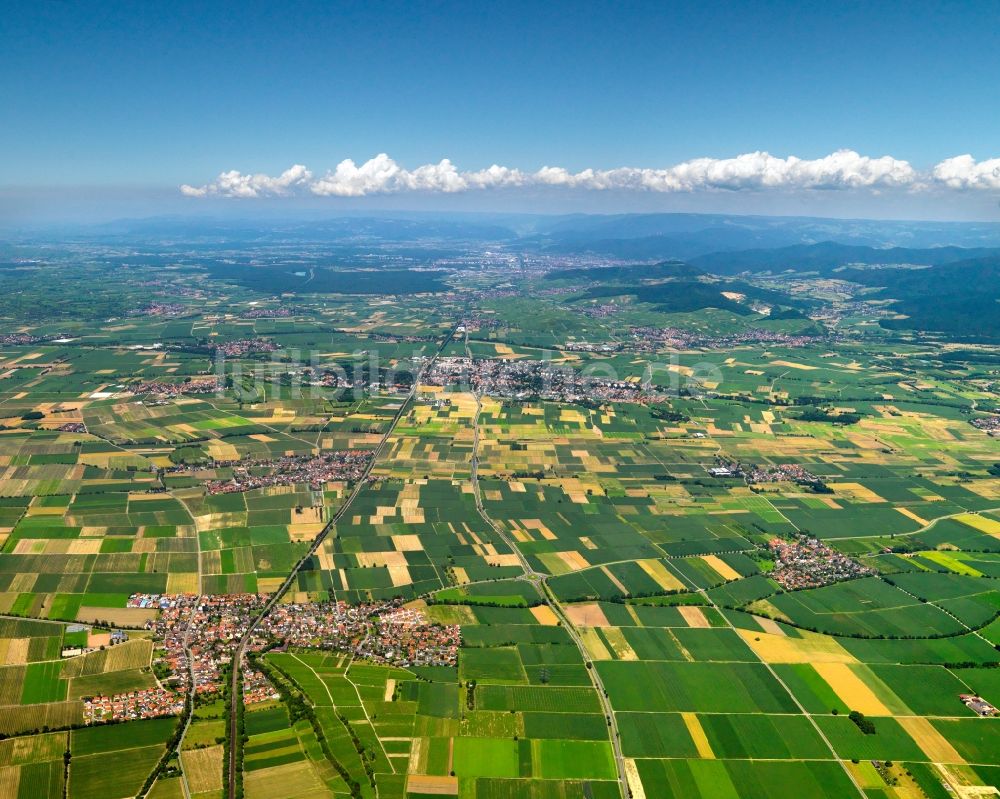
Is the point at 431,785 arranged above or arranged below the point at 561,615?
below

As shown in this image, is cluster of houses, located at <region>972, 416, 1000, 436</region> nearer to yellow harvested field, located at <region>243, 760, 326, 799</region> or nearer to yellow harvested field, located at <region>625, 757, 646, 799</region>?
yellow harvested field, located at <region>625, 757, 646, 799</region>

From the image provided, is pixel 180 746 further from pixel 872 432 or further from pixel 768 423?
pixel 872 432

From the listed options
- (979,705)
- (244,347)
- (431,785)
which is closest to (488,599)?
(431,785)

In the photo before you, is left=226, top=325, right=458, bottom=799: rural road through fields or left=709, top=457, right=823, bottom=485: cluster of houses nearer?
left=226, top=325, right=458, bottom=799: rural road through fields

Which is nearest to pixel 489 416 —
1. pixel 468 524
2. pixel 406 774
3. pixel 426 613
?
pixel 468 524

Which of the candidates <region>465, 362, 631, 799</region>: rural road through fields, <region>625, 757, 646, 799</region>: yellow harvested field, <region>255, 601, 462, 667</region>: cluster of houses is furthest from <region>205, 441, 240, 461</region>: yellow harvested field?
<region>625, 757, 646, 799</region>: yellow harvested field

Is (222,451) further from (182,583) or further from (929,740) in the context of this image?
(929,740)
